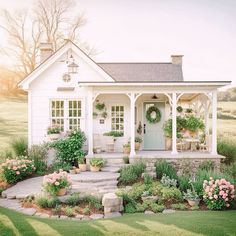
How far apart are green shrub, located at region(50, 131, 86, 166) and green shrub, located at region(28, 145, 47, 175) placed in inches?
33.0

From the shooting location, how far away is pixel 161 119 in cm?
1802

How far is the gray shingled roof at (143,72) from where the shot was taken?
18609 millimetres

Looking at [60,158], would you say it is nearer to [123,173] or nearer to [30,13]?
[123,173]

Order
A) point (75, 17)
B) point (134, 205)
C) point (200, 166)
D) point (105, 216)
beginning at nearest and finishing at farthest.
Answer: point (105, 216) → point (134, 205) → point (200, 166) → point (75, 17)

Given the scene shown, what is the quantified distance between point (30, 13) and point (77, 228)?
23.4 meters

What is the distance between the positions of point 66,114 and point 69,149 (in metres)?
2.17

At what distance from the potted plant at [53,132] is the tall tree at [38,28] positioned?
11767 millimetres

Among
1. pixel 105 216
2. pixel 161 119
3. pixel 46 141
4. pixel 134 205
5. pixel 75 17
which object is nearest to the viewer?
pixel 105 216

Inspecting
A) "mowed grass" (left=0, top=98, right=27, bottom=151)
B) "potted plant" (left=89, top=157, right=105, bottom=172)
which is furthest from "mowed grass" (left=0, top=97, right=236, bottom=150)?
"potted plant" (left=89, top=157, right=105, bottom=172)

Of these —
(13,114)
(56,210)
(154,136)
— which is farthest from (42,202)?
(13,114)

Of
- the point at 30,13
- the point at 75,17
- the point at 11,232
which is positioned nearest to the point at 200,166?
the point at 11,232

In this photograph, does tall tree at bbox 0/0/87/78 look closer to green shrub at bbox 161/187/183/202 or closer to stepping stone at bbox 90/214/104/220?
green shrub at bbox 161/187/183/202

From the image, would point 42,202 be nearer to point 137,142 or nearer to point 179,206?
point 179,206

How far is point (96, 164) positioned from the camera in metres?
14.2
